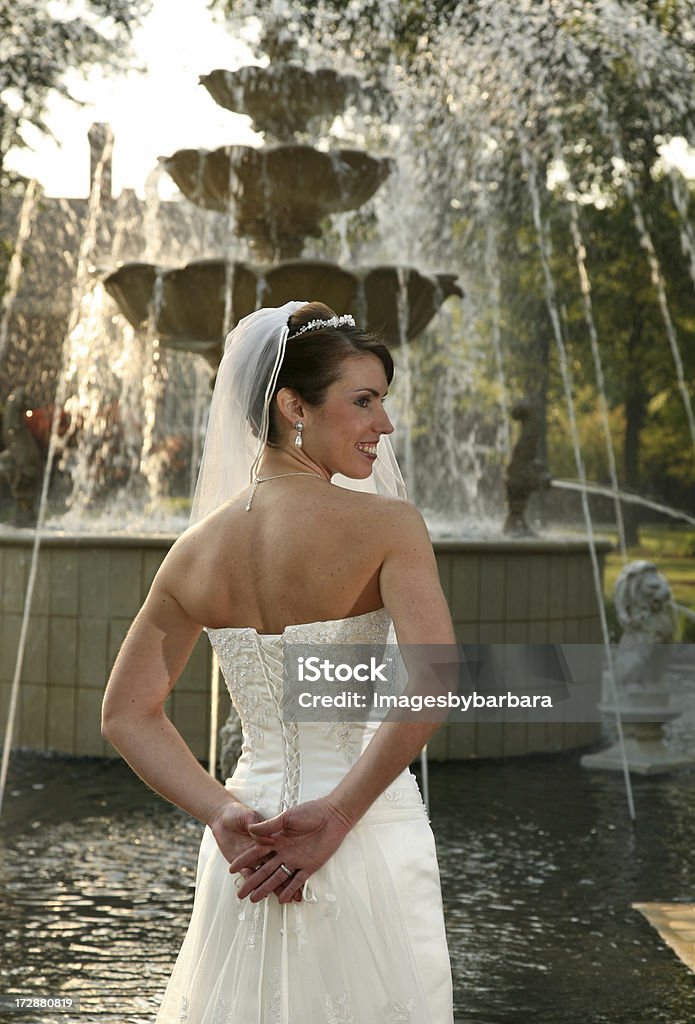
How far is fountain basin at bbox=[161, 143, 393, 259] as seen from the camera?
8.71 metres

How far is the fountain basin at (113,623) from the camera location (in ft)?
28.3

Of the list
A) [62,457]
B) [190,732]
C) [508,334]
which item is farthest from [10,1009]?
[508,334]

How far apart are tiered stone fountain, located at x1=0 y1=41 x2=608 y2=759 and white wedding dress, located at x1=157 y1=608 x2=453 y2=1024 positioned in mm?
5935

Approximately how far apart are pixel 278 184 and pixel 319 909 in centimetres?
717

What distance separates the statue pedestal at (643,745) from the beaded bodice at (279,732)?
6.27 m

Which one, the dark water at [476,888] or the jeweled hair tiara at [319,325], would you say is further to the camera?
the dark water at [476,888]

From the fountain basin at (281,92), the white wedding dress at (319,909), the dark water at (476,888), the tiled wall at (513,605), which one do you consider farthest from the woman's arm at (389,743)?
the fountain basin at (281,92)

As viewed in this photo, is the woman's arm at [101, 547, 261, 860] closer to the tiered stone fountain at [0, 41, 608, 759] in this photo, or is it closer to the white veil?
the white veil

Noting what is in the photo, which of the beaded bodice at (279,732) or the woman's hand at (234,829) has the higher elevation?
the beaded bodice at (279,732)

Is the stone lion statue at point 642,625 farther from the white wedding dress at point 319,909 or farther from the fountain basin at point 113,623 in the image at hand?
the white wedding dress at point 319,909

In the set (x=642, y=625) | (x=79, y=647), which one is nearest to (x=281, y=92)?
(x=79, y=647)

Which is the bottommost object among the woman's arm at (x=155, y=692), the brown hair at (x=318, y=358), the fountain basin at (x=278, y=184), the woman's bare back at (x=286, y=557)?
the woman's arm at (x=155, y=692)

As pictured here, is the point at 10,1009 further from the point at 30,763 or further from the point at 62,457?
the point at 62,457

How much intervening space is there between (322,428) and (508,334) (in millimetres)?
24071
